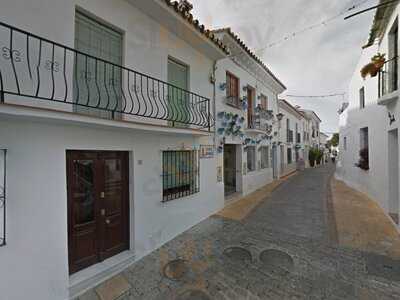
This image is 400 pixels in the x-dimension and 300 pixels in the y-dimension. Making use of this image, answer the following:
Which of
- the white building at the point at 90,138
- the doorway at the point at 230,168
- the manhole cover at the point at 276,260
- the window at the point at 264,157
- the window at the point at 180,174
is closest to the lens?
the white building at the point at 90,138

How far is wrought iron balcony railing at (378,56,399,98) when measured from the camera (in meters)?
5.86

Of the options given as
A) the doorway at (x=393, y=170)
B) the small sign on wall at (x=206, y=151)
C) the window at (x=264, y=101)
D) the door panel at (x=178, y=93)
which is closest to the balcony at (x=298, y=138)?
the window at (x=264, y=101)

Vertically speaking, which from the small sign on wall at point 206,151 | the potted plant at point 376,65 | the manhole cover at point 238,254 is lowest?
the manhole cover at point 238,254

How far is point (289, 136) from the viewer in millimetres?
18781

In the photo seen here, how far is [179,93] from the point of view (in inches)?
235

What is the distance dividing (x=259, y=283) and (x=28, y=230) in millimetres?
3869

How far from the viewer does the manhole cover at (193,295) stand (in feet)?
11.0

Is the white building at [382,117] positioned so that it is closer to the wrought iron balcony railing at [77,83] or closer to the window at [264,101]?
the window at [264,101]

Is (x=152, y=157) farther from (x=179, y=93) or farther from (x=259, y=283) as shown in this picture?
(x=259, y=283)

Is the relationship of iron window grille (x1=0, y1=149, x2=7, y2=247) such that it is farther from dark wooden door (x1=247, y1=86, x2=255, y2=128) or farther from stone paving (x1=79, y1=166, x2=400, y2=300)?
dark wooden door (x1=247, y1=86, x2=255, y2=128)

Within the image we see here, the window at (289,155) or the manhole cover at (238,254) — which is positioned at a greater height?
the window at (289,155)

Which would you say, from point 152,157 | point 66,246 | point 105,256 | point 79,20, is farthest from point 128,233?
point 79,20

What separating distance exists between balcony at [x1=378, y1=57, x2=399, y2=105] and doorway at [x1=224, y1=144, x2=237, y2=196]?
5.60 meters

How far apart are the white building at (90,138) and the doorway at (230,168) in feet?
12.3
